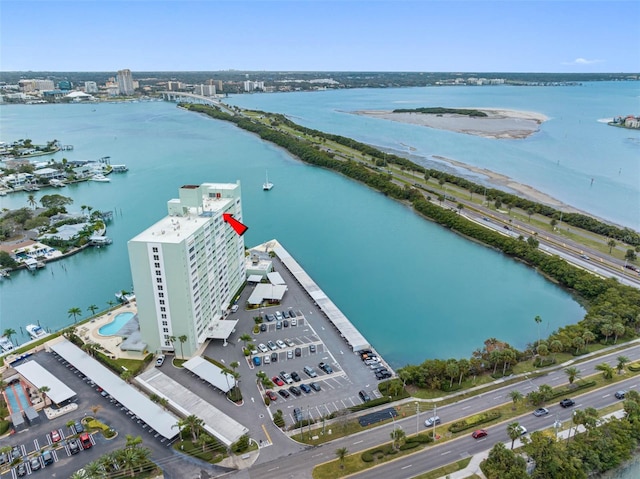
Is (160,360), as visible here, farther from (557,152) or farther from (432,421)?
(557,152)

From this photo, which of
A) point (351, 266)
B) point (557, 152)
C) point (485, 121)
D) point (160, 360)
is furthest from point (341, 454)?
point (485, 121)

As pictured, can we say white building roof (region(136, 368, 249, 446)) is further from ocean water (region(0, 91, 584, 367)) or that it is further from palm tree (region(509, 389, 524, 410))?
palm tree (region(509, 389, 524, 410))

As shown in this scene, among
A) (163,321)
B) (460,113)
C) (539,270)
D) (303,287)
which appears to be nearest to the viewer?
(163,321)

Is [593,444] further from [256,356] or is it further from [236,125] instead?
[236,125]

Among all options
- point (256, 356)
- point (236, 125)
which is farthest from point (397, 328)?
point (236, 125)

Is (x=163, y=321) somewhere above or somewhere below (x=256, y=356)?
above

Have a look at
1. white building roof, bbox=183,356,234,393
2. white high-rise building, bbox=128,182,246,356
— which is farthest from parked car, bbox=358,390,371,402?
white high-rise building, bbox=128,182,246,356
